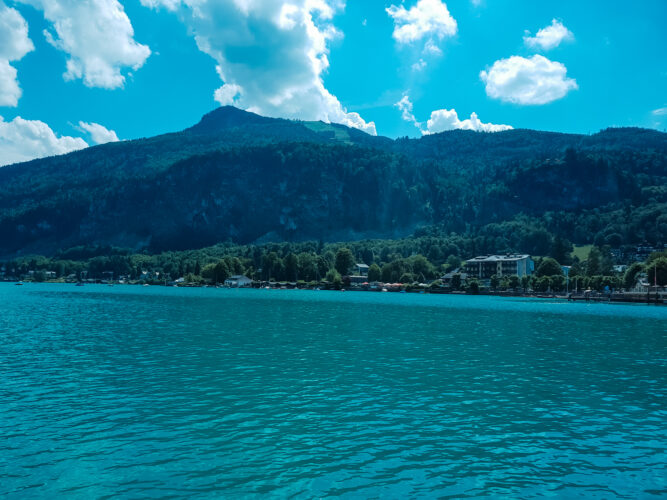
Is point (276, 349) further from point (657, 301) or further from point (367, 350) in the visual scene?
point (657, 301)

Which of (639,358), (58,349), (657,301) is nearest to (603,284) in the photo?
(657,301)

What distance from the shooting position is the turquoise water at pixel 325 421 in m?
14.4

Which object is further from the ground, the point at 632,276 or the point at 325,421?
the point at 632,276

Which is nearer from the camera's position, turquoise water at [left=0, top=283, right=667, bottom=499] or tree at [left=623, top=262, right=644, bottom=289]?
turquoise water at [left=0, top=283, right=667, bottom=499]

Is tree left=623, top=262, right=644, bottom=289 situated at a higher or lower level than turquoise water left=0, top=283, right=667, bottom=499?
higher

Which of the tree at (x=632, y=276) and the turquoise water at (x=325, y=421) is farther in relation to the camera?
the tree at (x=632, y=276)

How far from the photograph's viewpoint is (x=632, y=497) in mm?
13828

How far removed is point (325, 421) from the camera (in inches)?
795

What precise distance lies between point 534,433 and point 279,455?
10.4 m

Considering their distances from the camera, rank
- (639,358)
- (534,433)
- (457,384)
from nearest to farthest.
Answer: (534,433) < (457,384) < (639,358)

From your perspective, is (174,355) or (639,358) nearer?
(174,355)

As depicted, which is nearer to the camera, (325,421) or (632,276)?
(325,421)

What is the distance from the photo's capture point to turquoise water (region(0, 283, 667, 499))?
14.4 metres

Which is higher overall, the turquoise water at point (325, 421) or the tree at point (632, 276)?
the tree at point (632, 276)
